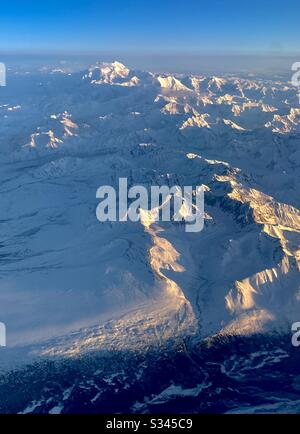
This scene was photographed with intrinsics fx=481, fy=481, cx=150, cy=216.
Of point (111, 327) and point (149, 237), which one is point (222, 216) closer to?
point (149, 237)

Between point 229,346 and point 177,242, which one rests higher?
point 177,242

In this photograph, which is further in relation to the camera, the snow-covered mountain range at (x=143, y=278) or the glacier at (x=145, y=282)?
the snow-covered mountain range at (x=143, y=278)

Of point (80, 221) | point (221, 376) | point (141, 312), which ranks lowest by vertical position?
point (221, 376)

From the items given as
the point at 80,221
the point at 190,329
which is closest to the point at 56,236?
the point at 80,221

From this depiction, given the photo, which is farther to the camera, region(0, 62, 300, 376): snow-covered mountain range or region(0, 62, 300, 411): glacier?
region(0, 62, 300, 376): snow-covered mountain range

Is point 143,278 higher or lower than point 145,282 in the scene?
higher

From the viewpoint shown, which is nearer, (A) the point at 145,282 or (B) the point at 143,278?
(A) the point at 145,282

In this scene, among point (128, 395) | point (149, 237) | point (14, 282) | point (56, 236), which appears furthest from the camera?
point (56, 236)

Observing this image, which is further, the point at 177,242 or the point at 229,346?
the point at 177,242

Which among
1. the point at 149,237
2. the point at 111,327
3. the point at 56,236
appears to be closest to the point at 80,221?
the point at 56,236
